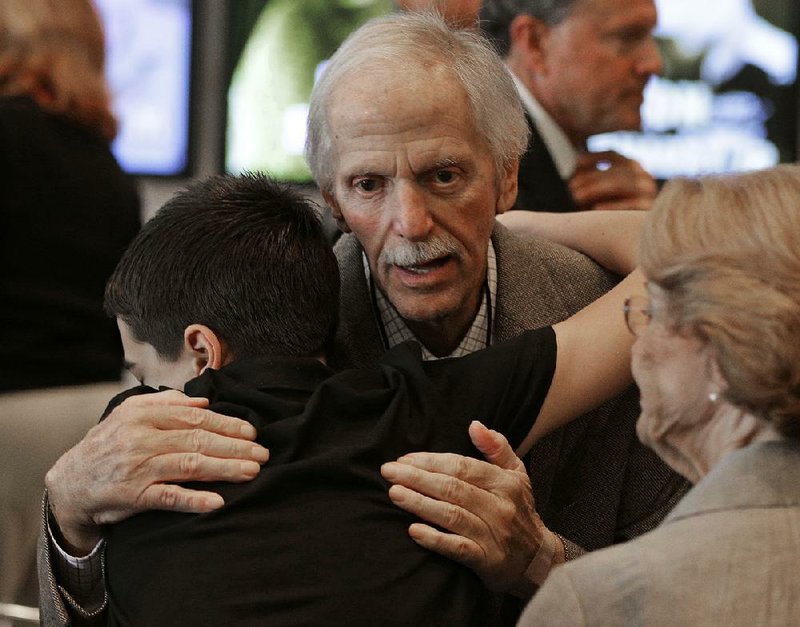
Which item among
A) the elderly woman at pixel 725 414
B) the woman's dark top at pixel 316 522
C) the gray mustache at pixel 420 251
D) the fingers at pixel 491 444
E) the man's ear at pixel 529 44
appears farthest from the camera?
the man's ear at pixel 529 44

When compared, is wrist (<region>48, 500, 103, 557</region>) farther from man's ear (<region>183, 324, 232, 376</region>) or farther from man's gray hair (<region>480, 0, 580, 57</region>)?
man's gray hair (<region>480, 0, 580, 57</region>)

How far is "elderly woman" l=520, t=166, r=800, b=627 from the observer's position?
1233 mm

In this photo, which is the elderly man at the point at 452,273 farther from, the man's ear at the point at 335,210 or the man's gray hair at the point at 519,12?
the man's gray hair at the point at 519,12

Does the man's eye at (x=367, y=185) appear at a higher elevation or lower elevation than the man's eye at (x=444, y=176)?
lower

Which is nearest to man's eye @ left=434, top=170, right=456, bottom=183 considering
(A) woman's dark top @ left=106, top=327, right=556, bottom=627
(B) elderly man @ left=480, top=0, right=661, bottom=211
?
(A) woman's dark top @ left=106, top=327, right=556, bottom=627

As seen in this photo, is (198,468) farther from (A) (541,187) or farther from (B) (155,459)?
(A) (541,187)

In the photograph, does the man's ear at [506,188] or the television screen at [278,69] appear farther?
the television screen at [278,69]

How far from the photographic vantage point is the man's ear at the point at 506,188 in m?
2.11

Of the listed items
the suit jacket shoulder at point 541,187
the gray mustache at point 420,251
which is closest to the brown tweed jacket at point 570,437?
the gray mustache at point 420,251

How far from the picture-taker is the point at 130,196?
2.74m

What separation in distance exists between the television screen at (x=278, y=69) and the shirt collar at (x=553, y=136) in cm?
193

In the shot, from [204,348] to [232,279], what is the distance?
104 mm

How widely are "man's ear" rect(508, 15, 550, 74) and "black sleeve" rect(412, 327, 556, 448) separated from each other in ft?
4.83

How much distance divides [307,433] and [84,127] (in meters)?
1.37
